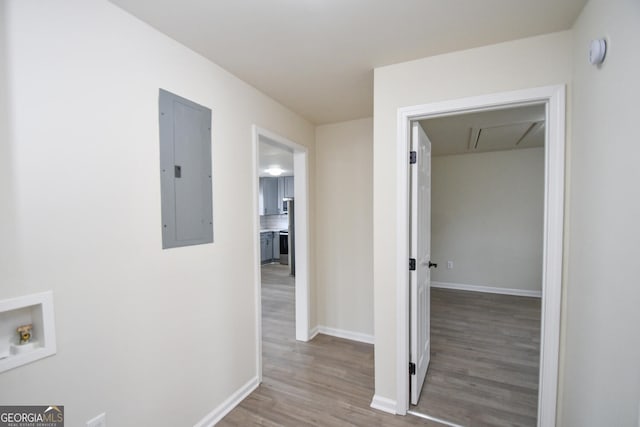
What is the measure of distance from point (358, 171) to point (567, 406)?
92.9 inches

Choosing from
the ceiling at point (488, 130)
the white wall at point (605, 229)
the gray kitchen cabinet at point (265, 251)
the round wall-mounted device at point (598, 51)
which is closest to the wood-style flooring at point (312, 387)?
the white wall at point (605, 229)

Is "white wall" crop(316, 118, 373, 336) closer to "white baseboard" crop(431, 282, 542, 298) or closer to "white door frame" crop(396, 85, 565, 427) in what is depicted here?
"white door frame" crop(396, 85, 565, 427)

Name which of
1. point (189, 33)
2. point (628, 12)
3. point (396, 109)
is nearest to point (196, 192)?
point (189, 33)

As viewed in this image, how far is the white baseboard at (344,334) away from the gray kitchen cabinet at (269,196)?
198 inches

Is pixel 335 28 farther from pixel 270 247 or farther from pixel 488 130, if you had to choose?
pixel 270 247

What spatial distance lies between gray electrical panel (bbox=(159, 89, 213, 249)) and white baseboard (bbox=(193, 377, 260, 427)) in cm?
119

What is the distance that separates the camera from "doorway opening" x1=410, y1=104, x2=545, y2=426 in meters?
2.12

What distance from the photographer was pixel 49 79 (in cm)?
110

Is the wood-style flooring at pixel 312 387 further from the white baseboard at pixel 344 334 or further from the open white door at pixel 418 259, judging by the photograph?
the open white door at pixel 418 259

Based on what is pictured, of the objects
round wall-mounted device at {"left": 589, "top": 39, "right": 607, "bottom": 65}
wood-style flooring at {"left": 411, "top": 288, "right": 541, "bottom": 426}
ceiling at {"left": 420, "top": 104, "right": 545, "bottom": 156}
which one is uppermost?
ceiling at {"left": 420, "top": 104, "right": 545, "bottom": 156}

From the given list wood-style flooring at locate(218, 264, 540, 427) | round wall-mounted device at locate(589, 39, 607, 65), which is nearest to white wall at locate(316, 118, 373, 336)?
wood-style flooring at locate(218, 264, 540, 427)

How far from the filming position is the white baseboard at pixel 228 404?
181 centimetres

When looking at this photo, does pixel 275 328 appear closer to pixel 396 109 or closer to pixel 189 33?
pixel 396 109

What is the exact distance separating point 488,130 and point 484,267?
2.63 meters
